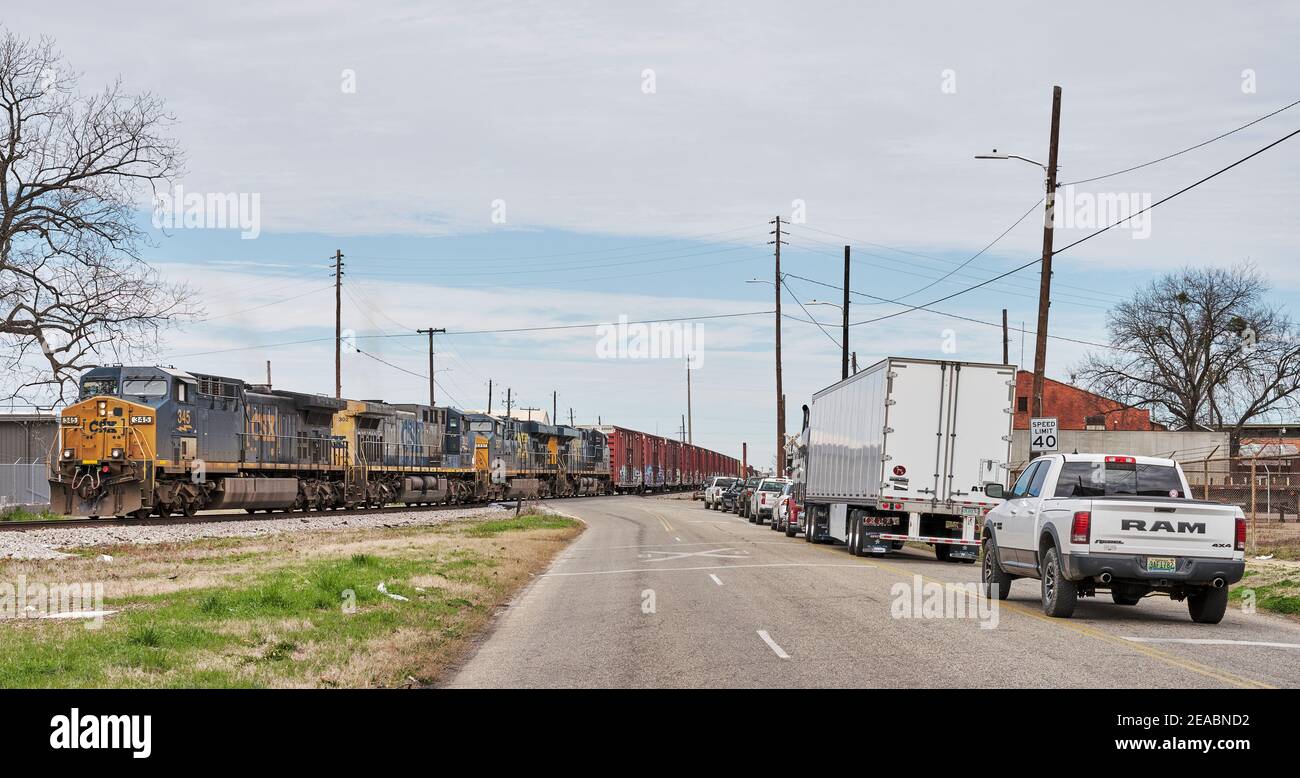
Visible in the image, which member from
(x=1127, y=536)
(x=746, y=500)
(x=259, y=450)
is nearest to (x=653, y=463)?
(x=746, y=500)

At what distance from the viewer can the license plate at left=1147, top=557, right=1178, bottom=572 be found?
47.8 ft

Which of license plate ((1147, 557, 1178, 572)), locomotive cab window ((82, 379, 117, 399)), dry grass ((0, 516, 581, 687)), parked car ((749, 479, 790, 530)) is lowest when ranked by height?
parked car ((749, 479, 790, 530))

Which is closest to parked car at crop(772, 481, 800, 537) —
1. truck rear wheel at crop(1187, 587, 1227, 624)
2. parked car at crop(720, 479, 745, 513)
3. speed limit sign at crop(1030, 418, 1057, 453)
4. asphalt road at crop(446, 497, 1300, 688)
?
speed limit sign at crop(1030, 418, 1057, 453)

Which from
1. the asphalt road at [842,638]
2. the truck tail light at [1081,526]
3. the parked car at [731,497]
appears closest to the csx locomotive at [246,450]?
the parked car at [731,497]

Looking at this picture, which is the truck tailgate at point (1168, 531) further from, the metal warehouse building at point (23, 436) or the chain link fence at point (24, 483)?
the metal warehouse building at point (23, 436)

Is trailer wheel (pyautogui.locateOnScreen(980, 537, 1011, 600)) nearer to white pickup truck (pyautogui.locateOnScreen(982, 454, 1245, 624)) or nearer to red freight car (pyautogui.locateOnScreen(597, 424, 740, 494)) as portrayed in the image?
white pickup truck (pyautogui.locateOnScreen(982, 454, 1245, 624))

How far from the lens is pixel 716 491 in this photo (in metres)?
71.8

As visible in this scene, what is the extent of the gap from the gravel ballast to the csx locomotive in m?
2.10

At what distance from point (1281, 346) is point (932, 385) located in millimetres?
54016

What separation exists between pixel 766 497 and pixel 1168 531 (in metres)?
36.8

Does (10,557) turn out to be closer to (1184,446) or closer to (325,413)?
(325,413)
